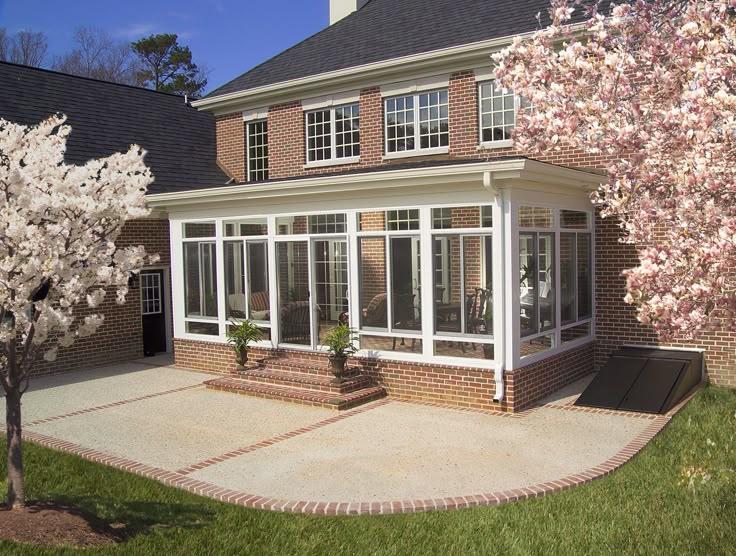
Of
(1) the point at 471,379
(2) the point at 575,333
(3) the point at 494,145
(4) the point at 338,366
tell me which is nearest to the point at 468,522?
(1) the point at 471,379

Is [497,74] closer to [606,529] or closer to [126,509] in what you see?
[606,529]

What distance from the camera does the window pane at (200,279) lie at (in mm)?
13492

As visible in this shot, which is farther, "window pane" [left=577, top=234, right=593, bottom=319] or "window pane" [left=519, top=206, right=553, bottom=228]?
"window pane" [left=577, top=234, right=593, bottom=319]

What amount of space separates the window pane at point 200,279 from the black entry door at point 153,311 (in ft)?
8.45

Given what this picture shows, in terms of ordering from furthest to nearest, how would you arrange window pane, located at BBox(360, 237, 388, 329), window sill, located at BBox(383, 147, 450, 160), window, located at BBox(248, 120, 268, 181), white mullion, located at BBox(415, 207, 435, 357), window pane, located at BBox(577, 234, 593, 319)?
window, located at BBox(248, 120, 268, 181)
window sill, located at BBox(383, 147, 450, 160)
window pane, located at BBox(577, 234, 593, 319)
window pane, located at BBox(360, 237, 388, 329)
white mullion, located at BBox(415, 207, 435, 357)

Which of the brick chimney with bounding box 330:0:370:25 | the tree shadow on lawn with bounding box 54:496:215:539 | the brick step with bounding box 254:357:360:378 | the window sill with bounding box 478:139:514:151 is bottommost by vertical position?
the tree shadow on lawn with bounding box 54:496:215:539

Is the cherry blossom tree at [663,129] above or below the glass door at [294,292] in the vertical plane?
above

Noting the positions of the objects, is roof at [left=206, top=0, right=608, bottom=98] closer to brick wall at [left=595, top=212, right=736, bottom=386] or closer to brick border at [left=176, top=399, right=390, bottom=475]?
brick wall at [left=595, top=212, right=736, bottom=386]

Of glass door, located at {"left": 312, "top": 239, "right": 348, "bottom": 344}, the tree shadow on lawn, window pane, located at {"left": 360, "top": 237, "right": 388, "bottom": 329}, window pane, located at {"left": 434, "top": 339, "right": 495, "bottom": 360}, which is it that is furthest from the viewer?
glass door, located at {"left": 312, "top": 239, "right": 348, "bottom": 344}

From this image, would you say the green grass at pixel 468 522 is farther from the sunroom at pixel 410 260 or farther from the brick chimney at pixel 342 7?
the brick chimney at pixel 342 7

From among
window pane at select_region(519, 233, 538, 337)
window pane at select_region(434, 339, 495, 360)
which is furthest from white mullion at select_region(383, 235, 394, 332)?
window pane at select_region(519, 233, 538, 337)

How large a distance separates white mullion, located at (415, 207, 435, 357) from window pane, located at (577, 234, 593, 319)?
9.61ft

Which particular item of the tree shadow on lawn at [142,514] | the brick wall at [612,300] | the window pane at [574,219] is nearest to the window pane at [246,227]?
the window pane at [574,219]

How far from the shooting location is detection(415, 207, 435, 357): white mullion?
10539mm
